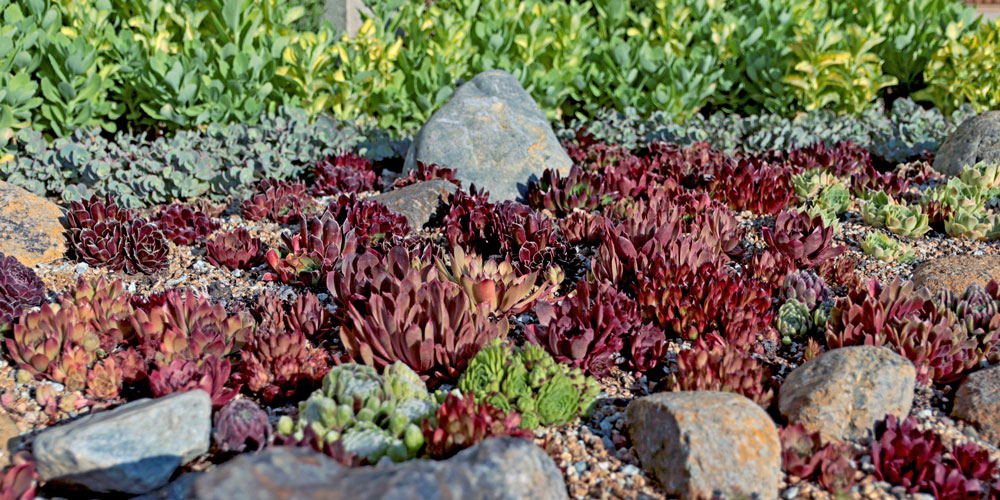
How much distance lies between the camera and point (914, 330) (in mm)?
3871

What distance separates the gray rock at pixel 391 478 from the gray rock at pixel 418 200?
353 centimetres

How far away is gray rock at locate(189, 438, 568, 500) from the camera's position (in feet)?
7.40

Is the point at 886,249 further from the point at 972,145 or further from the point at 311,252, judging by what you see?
the point at 311,252

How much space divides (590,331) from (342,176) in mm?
3826

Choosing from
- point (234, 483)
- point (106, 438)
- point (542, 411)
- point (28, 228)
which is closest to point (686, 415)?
point (542, 411)

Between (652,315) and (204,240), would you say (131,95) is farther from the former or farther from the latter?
(652,315)

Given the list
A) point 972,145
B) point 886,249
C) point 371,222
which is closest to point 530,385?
point 371,222

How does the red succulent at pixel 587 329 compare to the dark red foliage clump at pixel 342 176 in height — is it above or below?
below

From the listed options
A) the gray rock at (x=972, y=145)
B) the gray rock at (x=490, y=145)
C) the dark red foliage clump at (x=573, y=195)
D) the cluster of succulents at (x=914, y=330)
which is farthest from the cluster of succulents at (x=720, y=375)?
the gray rock at (x=972, y=145)

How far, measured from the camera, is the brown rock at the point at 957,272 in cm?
457

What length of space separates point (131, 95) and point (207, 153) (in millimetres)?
1496

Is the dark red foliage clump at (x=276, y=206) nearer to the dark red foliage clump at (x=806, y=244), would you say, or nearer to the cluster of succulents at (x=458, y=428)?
the cluster of succulents at (x=458, y=428)

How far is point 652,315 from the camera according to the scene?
441cm

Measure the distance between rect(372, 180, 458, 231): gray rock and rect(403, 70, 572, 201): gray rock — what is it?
1.64 feet
